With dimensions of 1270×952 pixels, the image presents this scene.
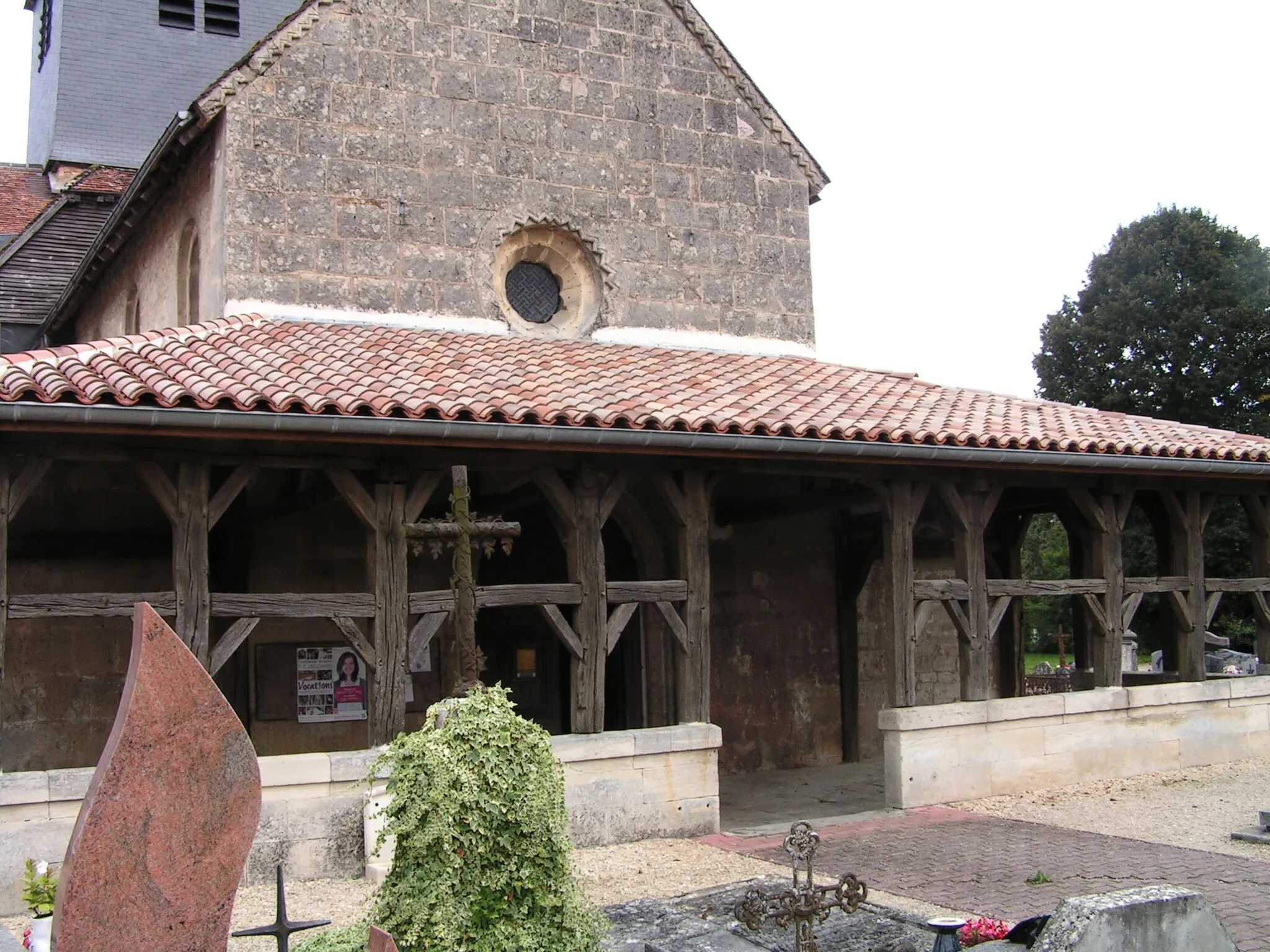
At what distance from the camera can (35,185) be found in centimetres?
2105

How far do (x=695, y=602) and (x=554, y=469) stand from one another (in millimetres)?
1531

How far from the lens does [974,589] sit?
426 inches

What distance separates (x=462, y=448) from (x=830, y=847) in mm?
3717

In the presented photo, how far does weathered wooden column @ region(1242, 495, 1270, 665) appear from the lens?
1275 centimetres

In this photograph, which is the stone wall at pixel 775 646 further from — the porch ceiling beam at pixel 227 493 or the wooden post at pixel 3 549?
the wooden post at pixel 3 549

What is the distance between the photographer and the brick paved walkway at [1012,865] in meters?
6.88

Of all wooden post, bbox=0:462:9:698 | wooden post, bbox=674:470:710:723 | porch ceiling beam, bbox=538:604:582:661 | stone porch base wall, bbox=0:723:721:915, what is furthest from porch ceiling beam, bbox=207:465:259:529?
wooden post, bbox=674:470:710:723

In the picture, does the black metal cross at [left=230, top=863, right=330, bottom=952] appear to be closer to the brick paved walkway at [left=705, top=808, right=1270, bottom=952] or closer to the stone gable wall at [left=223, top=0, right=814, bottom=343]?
the brick paved walkway at [left=705, top=808, right=1270, bottom=952]

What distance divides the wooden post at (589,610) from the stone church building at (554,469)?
0.08 feet

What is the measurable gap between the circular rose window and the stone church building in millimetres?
39

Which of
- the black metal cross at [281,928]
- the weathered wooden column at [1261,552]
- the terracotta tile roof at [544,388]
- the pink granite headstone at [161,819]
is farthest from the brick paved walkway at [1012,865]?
the weathered wooden column at [1261,552]

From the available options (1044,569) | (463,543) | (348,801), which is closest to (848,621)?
(348,801)

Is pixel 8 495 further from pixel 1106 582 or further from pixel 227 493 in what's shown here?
pixel 1106 582

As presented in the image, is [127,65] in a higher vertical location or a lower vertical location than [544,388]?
higher
